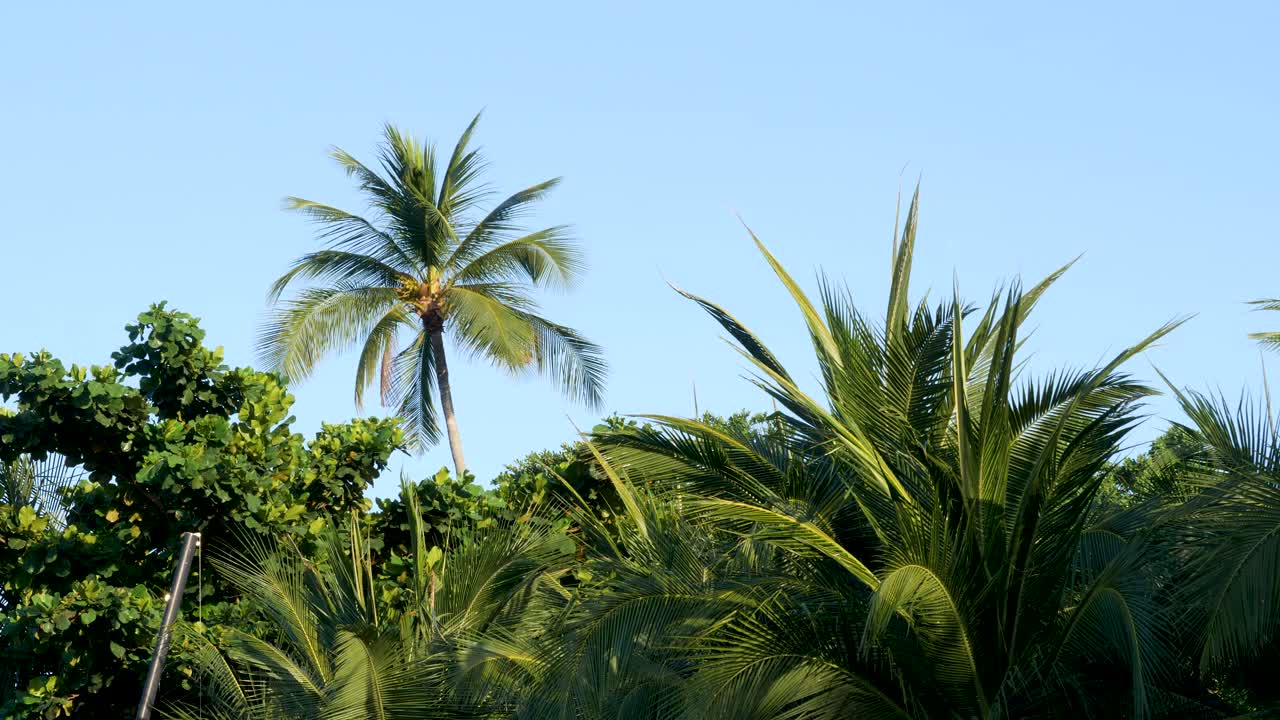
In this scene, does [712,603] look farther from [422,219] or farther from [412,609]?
[422,219]

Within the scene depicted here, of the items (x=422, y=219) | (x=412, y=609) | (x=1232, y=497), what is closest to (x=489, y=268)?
(x=422, y=219)

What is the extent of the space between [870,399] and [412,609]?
5.48 metres

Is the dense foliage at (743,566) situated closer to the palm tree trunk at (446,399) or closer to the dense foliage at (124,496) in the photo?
the dense foliage at (124,496)

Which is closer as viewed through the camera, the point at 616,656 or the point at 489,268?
the point at 616,656

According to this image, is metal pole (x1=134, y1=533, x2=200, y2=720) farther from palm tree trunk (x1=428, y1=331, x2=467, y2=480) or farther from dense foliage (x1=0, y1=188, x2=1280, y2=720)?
palm tree trunk (x1=428, y1=331, x2=467, y2=480)

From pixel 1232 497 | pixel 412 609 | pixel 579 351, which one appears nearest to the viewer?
pixel 1232 497

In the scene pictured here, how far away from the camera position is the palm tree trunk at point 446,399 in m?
25.3

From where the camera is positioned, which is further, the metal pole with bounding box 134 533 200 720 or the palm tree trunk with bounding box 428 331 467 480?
the palm tree trunk with bounding box 428 331 467 480

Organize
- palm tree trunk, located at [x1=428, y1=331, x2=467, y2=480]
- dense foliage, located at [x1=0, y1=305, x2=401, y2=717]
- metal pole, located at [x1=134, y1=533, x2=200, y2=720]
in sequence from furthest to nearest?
palm tree trunk, located at [x1=428, y1=331, x2=467, y2=480], dense foliage, located at [x1=0, y1=305, x2=401, y2=717], metal pole, located at [x1=134, y1=533, x2=200, y2=720]

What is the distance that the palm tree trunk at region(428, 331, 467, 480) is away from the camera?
83.0ft

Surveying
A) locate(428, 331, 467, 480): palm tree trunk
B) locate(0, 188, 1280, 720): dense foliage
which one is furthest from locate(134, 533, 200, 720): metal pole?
locate(428, 331, 467, 480): palm tree trunk

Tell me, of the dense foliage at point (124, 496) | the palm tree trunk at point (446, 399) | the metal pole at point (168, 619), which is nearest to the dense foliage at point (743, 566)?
the dense foliage at point (124, 496)

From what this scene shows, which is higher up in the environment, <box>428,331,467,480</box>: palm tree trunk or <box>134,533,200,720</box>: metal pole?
<box>428,331,467,480</box>: palm tree trunk

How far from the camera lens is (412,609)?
44.6 feet
